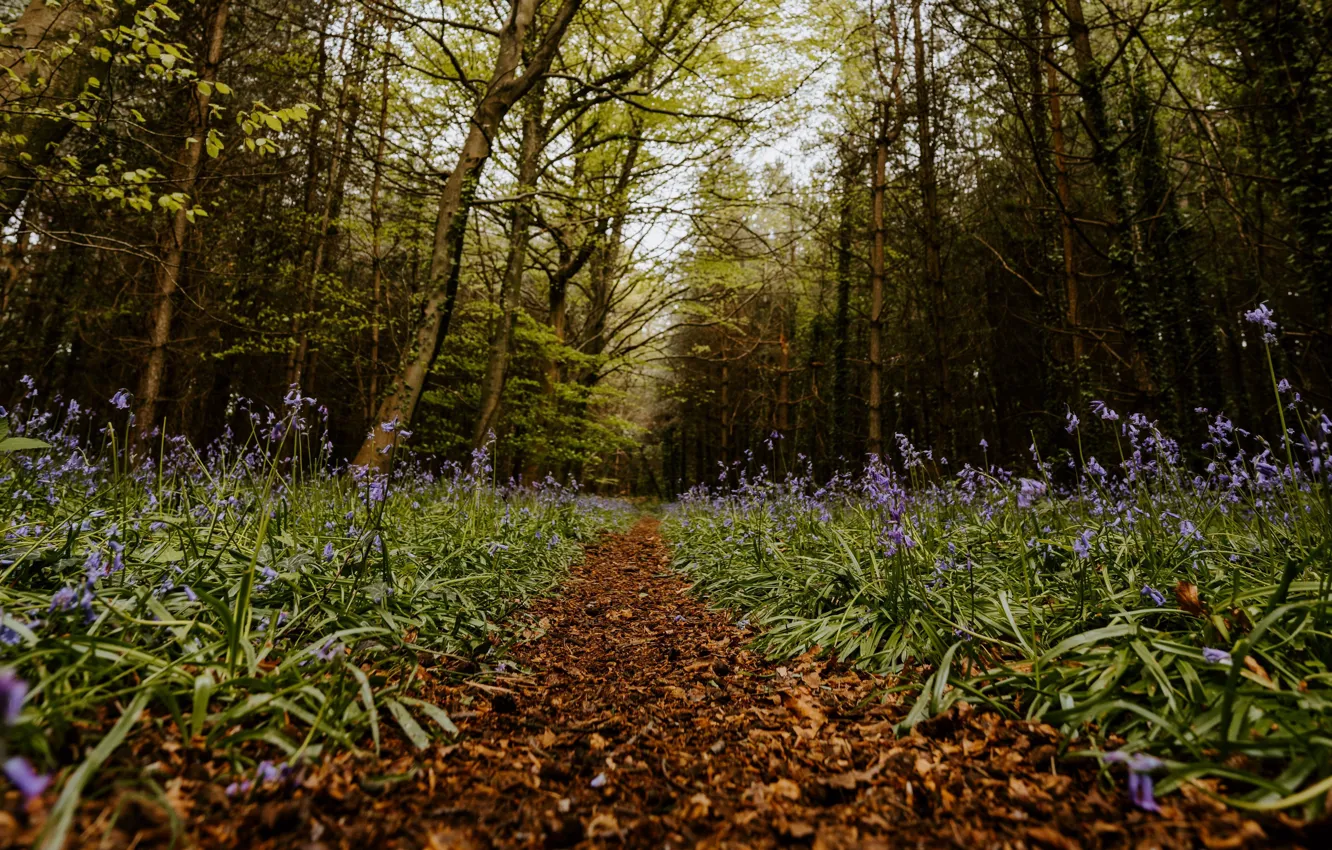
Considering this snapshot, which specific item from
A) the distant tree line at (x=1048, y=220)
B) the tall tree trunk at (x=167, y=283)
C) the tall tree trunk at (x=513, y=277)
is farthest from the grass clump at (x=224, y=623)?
the tall tree trunk at (x=513, y=277)

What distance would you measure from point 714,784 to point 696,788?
60 millimetres

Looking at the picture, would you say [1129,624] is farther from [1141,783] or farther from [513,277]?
[513,277]

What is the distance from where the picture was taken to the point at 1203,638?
6.70 ft

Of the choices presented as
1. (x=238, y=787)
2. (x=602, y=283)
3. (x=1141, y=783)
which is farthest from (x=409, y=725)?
(x=602, y=283)

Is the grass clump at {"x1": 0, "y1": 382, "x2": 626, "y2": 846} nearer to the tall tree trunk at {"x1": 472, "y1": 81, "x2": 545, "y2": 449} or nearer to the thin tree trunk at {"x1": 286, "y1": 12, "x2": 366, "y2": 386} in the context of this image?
the tall tree trunk at {"x1": 472, "y1": 81, "x2": 545, "y2": 449}

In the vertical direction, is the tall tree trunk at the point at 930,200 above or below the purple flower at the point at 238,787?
above

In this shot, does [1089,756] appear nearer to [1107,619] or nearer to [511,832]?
Result: [1107,619]

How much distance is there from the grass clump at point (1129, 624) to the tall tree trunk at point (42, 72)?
6186 millimetres

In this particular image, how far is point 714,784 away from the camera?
169 centimetres

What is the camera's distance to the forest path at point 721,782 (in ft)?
4.32

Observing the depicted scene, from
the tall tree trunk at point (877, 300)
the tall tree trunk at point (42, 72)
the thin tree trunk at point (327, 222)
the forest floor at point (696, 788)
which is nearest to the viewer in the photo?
the forest floor at point (696, 788)

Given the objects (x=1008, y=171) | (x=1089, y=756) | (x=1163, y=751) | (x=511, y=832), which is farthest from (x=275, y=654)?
(x=1008, y=171)

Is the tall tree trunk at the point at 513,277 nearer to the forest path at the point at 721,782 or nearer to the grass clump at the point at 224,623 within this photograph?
the grass clump at the point at 224,623

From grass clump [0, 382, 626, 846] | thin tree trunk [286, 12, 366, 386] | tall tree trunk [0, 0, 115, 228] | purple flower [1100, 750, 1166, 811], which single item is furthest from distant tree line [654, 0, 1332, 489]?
thin tree trunk [286, 12, 366, 386]
